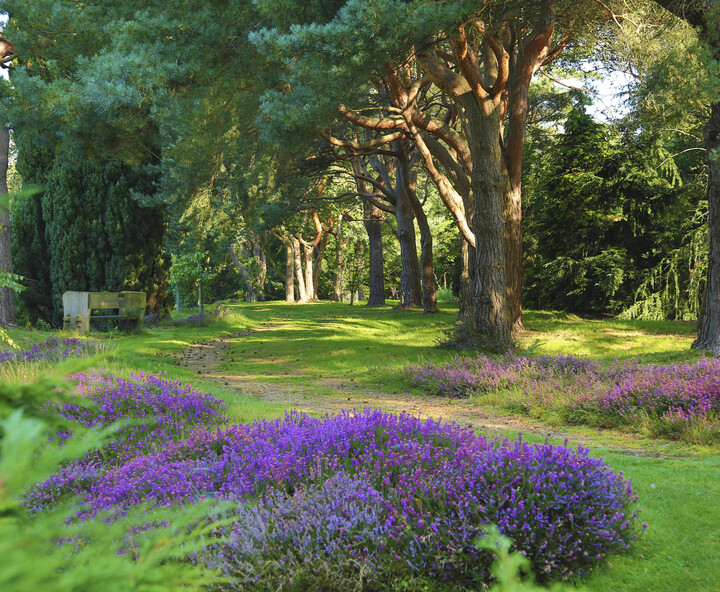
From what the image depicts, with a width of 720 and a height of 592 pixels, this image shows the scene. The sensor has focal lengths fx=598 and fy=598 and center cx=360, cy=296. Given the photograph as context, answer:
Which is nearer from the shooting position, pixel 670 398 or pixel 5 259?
pixel 670 398

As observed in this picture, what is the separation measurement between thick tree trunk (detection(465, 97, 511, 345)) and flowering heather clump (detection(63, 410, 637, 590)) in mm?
8825

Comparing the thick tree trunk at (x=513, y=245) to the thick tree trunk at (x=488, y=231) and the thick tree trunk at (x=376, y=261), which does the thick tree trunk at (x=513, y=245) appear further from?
the thick tree trunk at (x=376, y=261)

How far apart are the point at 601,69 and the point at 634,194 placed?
4589 mm

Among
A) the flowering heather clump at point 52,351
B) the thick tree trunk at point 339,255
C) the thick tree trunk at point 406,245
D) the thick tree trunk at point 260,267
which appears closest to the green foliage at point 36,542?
the flowering heather clump at point 52,351

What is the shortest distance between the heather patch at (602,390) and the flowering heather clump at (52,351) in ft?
19.0

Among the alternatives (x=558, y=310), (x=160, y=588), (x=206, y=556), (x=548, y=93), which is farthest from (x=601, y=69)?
(x=160, y=588)

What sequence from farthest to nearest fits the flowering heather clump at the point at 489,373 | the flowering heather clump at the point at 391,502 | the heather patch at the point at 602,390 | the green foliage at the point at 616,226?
1. the green foliage at the point at 616,226
2. the flowering heather clump at the point at 489,373
3. the heather patch at the point at 602,390
4. the flowering heather clump at the point at 391,502

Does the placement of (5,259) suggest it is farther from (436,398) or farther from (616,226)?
(616,226)

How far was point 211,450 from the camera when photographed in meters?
5.41

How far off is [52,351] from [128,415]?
4286 millimetres

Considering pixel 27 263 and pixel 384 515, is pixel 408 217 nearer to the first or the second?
pixel 27 263

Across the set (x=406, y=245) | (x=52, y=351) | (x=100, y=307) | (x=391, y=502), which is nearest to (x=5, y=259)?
(x=100, y=307)

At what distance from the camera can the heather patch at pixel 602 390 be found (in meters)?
7.03

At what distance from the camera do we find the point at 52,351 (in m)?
10.0
